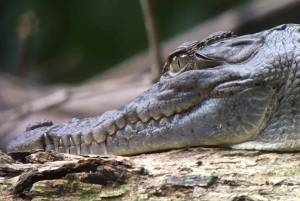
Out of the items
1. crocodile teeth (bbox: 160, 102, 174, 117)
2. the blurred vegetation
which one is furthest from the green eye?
the blurred vegetation

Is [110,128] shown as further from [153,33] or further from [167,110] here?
[153,33]

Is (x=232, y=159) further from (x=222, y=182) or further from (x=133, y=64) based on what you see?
(x=133, y=64)

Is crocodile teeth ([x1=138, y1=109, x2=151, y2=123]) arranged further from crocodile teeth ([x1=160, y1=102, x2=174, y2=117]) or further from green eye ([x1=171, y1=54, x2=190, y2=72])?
green eye ([x1=171, y1=54, x2=190, y2=72])

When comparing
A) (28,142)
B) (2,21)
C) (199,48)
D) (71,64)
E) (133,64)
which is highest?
(2,21)

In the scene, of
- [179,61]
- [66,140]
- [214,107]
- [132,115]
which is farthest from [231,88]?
[66,140]

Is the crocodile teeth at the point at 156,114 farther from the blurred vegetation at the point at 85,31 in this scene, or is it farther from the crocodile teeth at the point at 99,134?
the blurred vegetation at the point at 85,31

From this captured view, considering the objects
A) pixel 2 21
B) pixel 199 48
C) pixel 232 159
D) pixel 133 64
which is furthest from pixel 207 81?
pixel 2 21
